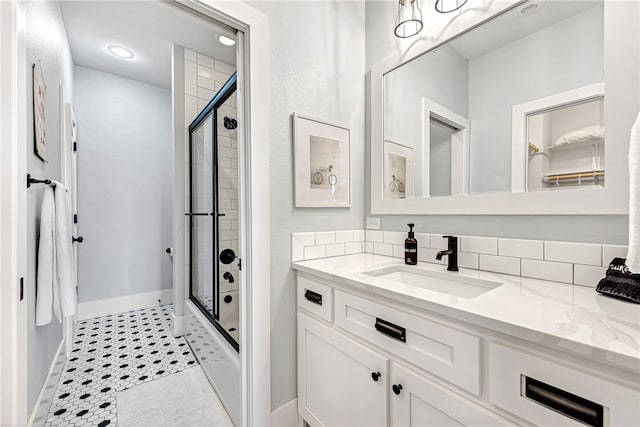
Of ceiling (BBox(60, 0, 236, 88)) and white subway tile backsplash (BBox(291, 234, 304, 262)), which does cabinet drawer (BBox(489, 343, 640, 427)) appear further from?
ceiling (BBox(60, 0, 236, 88))

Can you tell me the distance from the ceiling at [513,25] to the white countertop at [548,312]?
101 cm

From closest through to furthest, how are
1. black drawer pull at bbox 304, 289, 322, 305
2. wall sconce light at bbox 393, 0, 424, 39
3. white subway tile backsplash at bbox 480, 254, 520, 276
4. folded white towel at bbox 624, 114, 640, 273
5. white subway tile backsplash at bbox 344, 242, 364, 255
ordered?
folded white towel at bbox 624, 114, 640, 273
white subway tile backsplash at bbox 480, 254, 520, 276
black drawer pull at bbox 304, 289, 322, 305
wall sconce light at bbox 393, 0, 424, 39
white subway tile backsplash at bbox 344, 242, 364, 255

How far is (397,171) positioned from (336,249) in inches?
23.2

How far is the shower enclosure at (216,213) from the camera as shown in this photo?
178 cm

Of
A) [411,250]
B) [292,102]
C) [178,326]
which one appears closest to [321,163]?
[292,102]

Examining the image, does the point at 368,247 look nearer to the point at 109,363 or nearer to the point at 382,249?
the point at 382,249

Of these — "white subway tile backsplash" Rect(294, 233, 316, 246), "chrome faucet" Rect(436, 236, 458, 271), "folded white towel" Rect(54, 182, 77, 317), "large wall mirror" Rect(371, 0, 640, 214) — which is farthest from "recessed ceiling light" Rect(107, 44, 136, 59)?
"chrome faucet" Rect(436, 236, 458, 271)

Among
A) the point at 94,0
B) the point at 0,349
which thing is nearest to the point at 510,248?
the point at 0,349

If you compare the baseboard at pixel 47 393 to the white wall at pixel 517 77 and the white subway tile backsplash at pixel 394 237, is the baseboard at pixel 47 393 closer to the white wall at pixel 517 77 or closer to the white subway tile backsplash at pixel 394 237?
the white subway tile backsplash at pixel 394 237

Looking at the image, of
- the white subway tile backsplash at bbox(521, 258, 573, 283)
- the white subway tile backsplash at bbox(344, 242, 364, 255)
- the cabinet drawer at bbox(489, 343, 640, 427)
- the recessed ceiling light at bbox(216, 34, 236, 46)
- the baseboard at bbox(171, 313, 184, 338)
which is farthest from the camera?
the baseboard at bbox(171, 313, 184, 338)

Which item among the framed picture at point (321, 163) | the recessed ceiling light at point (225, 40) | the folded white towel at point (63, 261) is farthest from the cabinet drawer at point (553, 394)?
the recessed ceiling light at point (225, 40)

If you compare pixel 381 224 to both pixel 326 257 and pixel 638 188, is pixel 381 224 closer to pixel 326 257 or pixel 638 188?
pixel 326 257

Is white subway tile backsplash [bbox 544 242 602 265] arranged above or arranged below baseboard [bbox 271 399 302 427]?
above

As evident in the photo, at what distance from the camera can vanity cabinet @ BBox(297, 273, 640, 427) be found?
57 centimetres
